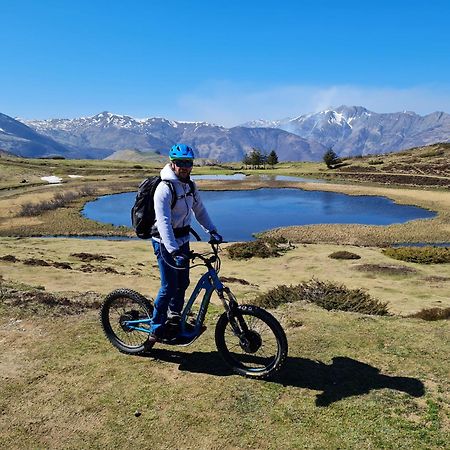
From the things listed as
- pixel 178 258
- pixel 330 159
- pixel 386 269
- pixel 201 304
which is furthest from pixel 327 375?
pixel 330 159

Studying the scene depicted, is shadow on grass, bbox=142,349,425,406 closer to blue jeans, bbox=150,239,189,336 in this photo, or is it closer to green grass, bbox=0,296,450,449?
green grass, bbox=0,296,450,449

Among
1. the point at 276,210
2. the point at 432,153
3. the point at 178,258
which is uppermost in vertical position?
the point at 432,153

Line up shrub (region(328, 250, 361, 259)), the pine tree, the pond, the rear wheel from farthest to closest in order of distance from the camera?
the pine tree → the pond → shrub (region(328, 250, 361, 259)) → the rear wheel

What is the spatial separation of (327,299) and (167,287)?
767 cm

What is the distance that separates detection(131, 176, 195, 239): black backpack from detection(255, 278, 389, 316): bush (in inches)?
266

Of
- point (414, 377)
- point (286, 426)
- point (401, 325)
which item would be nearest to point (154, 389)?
point (286, 426)

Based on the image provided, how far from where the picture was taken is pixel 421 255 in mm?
30578

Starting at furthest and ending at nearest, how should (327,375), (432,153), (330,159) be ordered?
(432,153)
(330,159)
(327,375)

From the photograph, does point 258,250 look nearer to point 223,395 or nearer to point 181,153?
point 181,153

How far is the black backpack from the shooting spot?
784 cm

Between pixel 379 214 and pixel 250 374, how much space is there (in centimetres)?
5877

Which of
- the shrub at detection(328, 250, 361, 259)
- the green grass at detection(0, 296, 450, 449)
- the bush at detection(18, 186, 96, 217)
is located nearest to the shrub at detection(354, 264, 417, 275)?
the shrub at detection(328, 250, 361, 259)

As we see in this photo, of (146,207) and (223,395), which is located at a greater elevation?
(146,207)

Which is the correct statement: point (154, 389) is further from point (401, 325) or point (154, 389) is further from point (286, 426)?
point (401, 325)
